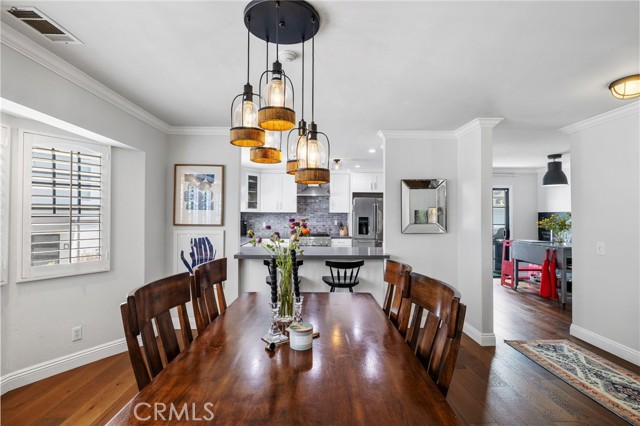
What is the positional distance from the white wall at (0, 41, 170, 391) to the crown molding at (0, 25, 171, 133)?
0.08 feet

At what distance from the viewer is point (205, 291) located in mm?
1918

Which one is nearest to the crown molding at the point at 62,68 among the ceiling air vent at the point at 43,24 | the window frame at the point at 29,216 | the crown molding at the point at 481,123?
the ceiling air vent at the point at 43,24

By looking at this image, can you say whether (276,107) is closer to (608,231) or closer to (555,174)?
(608,231)

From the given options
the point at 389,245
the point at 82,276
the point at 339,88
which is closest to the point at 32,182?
the point at 82,276

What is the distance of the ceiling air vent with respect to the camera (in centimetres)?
161

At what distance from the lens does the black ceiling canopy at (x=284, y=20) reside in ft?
4.87

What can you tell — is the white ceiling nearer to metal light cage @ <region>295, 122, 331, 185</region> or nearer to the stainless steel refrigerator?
metal light cage @ <region>295, 122, 331, 185</region>

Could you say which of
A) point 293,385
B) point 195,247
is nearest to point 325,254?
point 195,247

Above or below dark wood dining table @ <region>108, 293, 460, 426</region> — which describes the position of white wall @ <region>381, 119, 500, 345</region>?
above

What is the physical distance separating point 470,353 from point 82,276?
12.1 feet

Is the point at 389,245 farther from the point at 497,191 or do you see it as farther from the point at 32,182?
the point at 497,191

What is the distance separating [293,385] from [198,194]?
304 centimetres

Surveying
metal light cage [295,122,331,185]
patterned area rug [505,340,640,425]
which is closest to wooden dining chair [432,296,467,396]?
metal light cage [295,122,331,185]

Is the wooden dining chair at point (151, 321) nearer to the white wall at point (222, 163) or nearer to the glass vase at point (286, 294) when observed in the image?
the glass vase at point (286, 294)
